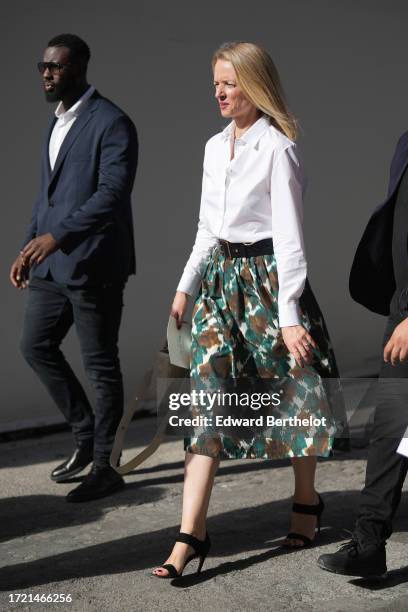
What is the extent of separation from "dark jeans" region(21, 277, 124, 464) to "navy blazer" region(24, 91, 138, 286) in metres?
0.08

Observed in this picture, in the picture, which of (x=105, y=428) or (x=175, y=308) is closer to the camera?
(x=175, y=308)

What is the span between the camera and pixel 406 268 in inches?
155

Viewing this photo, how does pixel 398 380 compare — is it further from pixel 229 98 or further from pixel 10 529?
pixel 10 529

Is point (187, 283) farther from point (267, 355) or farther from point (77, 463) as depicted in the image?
point (77, 463)

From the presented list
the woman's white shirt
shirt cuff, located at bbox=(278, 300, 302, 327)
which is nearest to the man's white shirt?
the woman's white shirt

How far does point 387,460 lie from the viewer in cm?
395

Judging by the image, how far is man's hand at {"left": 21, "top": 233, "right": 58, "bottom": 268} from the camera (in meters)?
5.06

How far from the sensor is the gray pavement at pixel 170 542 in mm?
3971

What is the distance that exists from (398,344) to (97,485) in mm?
1960

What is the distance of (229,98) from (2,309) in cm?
269

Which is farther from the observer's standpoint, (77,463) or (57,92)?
(77,463)

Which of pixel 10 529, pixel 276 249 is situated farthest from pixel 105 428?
pixel 276 249

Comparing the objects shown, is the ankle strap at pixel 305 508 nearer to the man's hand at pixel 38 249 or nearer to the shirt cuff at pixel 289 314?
the shirt cuff at pixel 289 314

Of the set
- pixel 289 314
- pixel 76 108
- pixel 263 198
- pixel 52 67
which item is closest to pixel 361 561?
pixel 289 314
